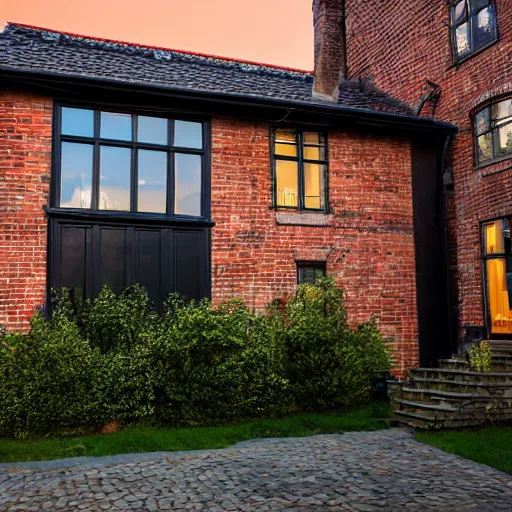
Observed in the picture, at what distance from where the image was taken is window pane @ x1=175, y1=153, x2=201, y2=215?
36.1 feet

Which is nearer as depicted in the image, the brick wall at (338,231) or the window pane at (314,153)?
the brick wall at (338,231)

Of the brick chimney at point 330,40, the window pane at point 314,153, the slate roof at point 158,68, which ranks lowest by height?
the window pane at point 314,153

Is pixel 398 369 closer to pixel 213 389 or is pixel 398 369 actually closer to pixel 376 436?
pixel 376 436

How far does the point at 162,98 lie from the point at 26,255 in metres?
3.76

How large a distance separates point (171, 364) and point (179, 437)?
123cm

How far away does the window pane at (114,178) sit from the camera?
34.4 ft

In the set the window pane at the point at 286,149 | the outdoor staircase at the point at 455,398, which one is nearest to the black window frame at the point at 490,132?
the window pane at the point at 286,149

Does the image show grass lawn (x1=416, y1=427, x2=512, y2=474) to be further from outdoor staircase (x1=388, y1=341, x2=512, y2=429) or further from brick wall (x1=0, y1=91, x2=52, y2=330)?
brick wall (x1=0, y1=91, x2=52, y2=330)

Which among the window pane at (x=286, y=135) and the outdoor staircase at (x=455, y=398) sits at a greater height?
the window pane at (x=286, y=135)

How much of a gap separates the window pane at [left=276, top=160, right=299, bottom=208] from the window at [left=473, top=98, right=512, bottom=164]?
13.1 feet

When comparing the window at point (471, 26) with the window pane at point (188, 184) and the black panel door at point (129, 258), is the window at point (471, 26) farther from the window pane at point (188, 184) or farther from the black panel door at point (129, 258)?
the black panel door at point (129, 258)

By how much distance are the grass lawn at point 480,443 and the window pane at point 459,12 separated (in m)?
9.06

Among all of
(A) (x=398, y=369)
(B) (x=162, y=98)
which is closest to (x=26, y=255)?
(B) (x=162, y=98)

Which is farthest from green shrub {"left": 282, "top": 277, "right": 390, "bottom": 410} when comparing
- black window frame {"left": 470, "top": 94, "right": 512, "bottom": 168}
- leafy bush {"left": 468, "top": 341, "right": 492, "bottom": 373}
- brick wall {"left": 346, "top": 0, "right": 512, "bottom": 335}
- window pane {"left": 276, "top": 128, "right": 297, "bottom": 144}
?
black window frame {"left": 470, "top": 94, "right": 512, "bottom": 168}
